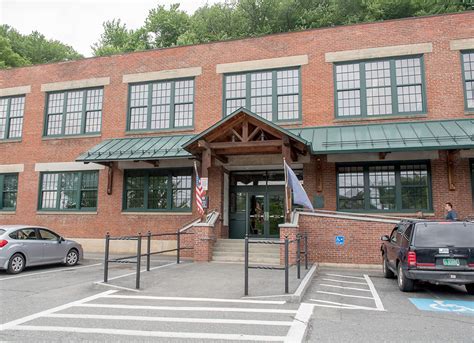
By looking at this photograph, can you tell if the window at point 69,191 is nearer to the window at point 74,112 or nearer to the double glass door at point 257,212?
the window at point 74,112

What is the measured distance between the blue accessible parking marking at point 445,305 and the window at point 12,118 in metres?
21.6

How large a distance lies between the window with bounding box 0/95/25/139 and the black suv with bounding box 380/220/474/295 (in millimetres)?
21054

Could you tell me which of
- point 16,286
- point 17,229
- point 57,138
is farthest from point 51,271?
point 57,138

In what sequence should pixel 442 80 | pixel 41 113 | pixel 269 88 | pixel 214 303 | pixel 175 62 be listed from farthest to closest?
1. pixel 41 113
2. pixel 175 62
3. pixel 269 88
4. pixel 442 80
5. pixel 214 303

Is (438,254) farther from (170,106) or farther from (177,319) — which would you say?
(170,106)

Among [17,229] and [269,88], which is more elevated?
[269,88]

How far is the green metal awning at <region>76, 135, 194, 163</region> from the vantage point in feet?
53.3

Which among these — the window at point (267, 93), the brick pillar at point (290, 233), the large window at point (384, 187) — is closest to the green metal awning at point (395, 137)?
the large window at point (384, 187)

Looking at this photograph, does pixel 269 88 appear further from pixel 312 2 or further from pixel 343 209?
pixel 312 2

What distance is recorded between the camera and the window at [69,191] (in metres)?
19.3

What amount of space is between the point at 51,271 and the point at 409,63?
16.2 m

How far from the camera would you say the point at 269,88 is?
1764 centimetres

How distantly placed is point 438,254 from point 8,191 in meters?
21.3

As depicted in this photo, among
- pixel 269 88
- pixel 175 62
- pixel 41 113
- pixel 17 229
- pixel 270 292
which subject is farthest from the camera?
pixel 41 113
